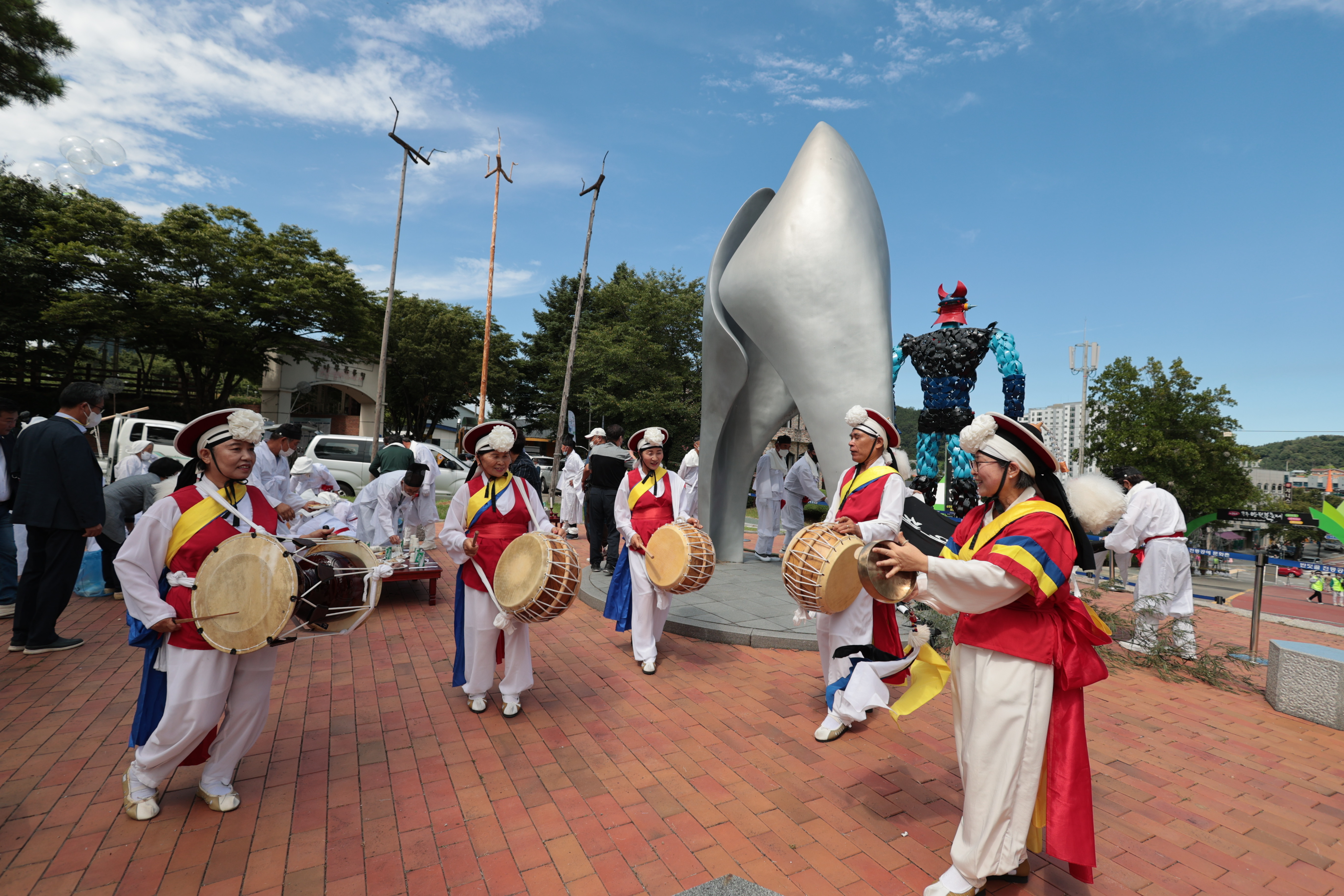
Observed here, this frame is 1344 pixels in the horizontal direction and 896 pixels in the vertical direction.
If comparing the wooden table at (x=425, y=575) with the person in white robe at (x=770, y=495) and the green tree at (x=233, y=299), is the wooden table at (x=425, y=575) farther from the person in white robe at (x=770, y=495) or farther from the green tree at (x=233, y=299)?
the green tree at (x=233, y=299)

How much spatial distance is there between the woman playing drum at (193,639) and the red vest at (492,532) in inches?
51.8

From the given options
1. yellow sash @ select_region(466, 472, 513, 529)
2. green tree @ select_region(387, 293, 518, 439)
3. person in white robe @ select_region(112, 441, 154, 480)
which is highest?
green tree @ select_region(387, 293, 518, 439)

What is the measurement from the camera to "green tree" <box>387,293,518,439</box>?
35.7m

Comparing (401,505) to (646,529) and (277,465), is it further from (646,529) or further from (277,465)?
(646,529)

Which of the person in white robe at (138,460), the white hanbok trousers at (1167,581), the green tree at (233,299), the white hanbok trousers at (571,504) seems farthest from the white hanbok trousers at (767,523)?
the green tree at (233,299)

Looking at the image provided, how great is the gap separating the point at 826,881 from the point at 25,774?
4080 mm

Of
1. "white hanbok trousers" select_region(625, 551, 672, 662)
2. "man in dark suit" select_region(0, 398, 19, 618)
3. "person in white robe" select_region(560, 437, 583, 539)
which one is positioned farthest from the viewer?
"person in white robe" select_region(560, 437, 583, 539)

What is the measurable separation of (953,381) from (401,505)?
6856mm

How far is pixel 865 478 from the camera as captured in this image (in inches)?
165

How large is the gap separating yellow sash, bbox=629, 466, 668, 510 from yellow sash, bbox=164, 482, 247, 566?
3.10 metres

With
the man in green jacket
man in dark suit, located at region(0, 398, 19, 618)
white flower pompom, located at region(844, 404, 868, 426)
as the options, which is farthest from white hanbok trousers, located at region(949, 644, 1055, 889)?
man in dark suit, located at region(0, 398, 19, 618)

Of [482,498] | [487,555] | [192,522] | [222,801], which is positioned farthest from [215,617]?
[482,498]

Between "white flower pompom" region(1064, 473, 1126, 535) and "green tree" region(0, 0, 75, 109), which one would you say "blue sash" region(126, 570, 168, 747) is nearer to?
"white flower pompom" region(1064, 473, 1126, 535)

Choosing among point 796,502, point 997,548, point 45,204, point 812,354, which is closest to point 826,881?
point 997,548
